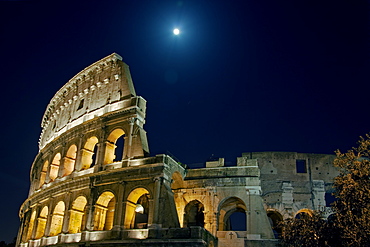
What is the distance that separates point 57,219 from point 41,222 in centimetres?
234

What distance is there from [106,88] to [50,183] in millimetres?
8022

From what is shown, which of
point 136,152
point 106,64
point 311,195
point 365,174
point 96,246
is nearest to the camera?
point 365,174

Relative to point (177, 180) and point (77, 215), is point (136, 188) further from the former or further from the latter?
point (77, 215)

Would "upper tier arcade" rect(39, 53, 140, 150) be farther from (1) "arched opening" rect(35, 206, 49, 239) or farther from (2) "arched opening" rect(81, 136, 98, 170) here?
(1) "arched opening" rect(35, 206, 49, 239)

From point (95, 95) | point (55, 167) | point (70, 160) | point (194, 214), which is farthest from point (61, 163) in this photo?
point (194, 214)

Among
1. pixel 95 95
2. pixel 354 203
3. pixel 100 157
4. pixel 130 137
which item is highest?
pixel 95 95

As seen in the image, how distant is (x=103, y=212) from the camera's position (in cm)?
2270

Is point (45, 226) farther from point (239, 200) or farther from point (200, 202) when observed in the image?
point (239, 200)

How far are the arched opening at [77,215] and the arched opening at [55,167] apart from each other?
5413 millimetres

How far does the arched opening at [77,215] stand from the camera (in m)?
23.2

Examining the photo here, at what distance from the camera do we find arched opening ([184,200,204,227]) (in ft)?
78.7

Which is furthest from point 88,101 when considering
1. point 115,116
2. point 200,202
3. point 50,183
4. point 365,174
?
point 365,174

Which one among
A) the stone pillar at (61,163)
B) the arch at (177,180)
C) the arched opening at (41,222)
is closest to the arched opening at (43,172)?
the arched opening at (41,222)

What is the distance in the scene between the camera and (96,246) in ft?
67.0
